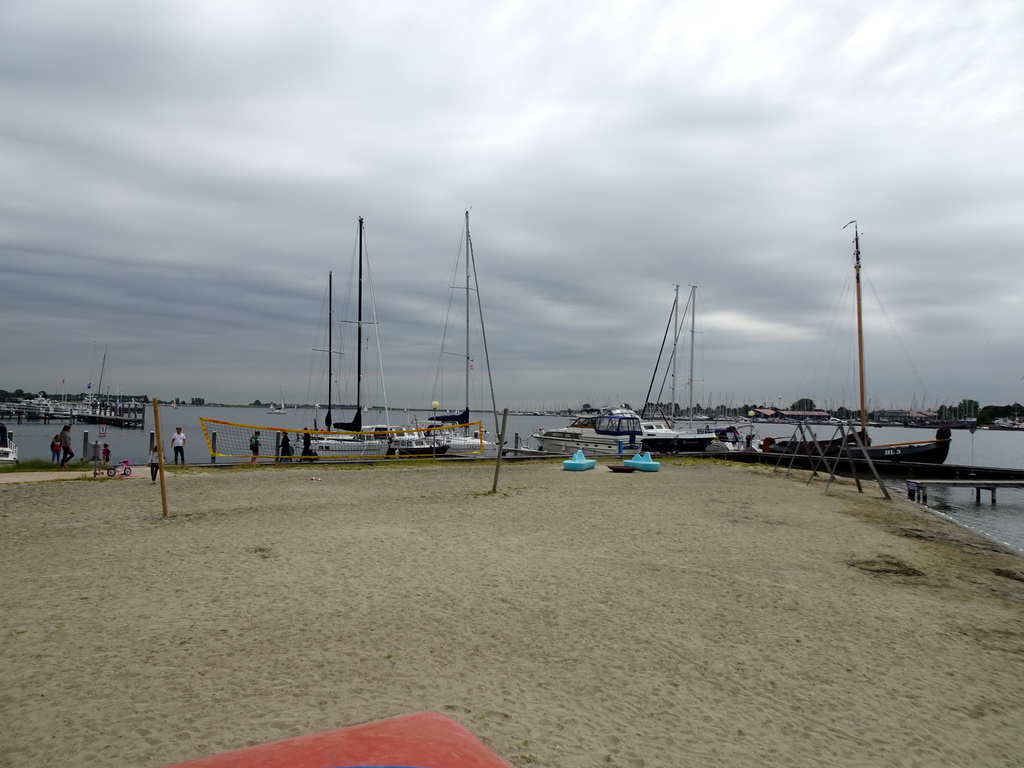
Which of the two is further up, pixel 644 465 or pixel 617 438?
pixel 617 438

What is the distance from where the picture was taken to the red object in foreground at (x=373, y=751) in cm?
271

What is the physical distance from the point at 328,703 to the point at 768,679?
3.24 metres

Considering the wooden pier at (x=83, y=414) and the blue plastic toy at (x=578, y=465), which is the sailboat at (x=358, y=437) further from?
the wooden pier at (x=83, y=414)

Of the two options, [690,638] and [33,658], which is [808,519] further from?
[33,658]

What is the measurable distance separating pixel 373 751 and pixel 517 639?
2838 millimetres

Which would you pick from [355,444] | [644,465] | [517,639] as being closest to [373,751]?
[517,639]

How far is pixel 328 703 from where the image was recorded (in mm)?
4215

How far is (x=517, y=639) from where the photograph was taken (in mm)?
5539

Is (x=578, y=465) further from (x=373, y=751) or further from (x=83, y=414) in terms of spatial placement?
(x=83, y=414)

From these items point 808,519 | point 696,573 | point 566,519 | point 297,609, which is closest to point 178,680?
point 297,609

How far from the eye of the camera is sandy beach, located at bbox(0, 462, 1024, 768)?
397 cm

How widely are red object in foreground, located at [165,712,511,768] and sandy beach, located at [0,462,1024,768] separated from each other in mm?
815

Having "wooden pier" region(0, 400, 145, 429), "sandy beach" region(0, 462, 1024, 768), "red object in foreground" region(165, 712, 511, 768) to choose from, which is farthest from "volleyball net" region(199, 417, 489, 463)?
"wooden pier" region(0, 400, 145, 429)

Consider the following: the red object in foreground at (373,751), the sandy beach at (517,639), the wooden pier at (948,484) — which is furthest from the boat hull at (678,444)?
the red object in foreground at (373,751)
